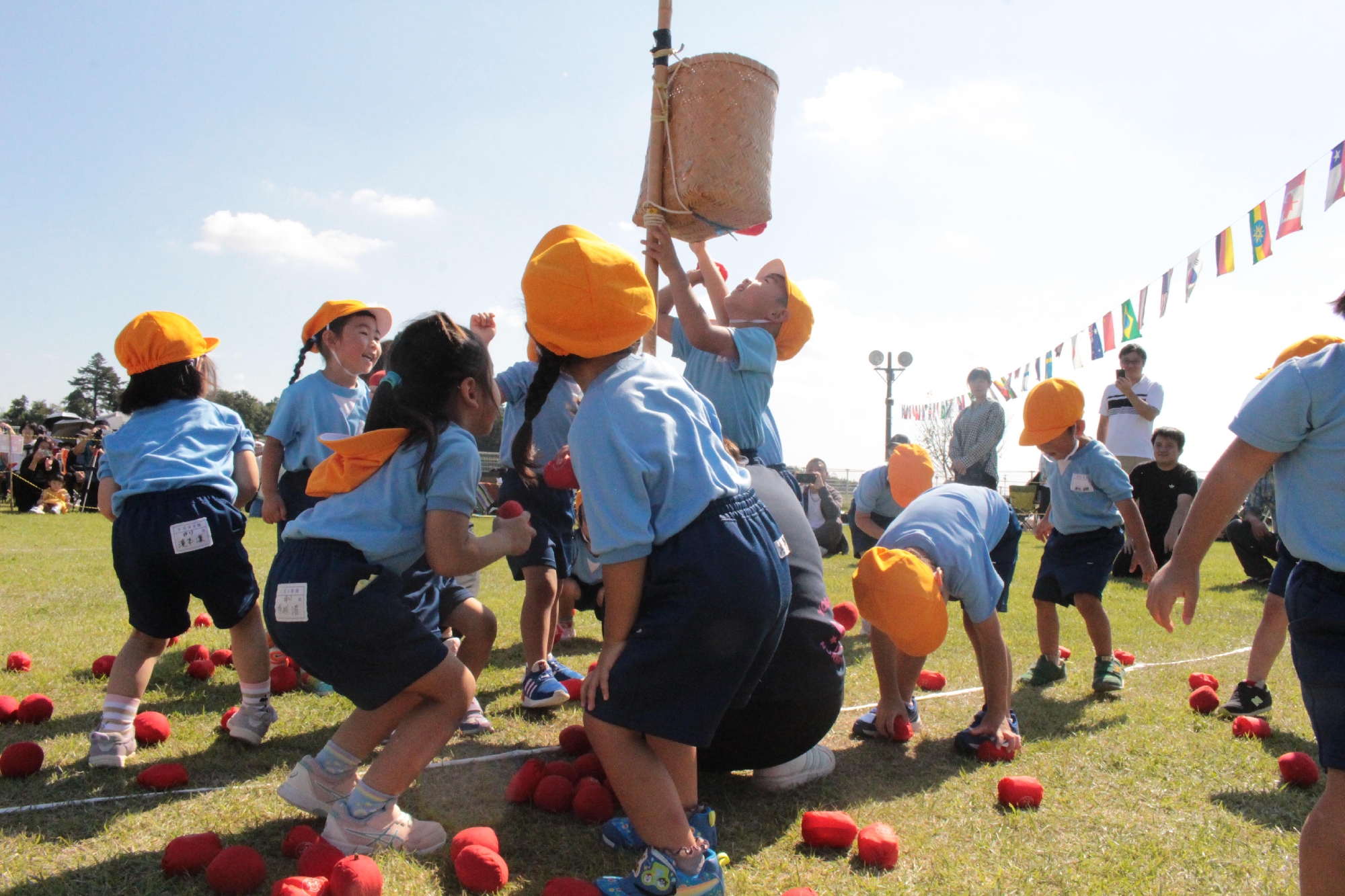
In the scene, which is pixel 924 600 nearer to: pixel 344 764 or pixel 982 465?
pixel 344 764

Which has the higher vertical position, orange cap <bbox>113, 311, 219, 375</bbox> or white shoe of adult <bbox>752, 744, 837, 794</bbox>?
orange cap <bbox>113, 311, 219, 375</bbox>

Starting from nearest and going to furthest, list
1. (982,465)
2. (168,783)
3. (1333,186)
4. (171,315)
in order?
(168,783) < (171,315) < (1333,186) < (982,465)

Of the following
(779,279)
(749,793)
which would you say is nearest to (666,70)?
(779,279)

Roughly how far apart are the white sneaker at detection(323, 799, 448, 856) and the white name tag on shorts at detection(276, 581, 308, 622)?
538 millimetres

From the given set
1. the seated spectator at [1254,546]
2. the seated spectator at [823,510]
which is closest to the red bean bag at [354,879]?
the seated spectator at [823,510]

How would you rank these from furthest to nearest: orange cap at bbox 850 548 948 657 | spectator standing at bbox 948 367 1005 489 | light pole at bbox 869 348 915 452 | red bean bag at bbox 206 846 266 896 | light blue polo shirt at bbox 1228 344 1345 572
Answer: light pole at bbox 869 348 915 452 → spectator standing at bbox 948 367 1005 489 → orange cap at bbox 850 548 948 657 → red bean bag at bbox 206 846 266 896 → light blue polo shirt at bbox 1228 344 1345 572

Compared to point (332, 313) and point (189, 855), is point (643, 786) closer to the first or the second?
point (189, 855)

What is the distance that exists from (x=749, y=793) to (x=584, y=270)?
6.20 feet

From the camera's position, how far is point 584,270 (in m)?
2.32

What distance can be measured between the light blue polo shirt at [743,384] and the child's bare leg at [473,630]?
128 centimetres

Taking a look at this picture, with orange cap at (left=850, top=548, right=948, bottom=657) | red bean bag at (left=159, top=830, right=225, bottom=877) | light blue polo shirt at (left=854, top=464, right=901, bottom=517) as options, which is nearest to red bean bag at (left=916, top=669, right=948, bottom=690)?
orange cap at (left=850, top=548, right=948, bottom=657)

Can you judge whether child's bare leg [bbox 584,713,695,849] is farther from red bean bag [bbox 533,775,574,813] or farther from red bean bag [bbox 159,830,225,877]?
red bean bag [bbox 159,830,225,877]

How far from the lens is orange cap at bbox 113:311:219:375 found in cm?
348

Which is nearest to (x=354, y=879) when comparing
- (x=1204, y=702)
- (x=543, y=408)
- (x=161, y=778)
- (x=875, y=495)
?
(x=161, y=778)
